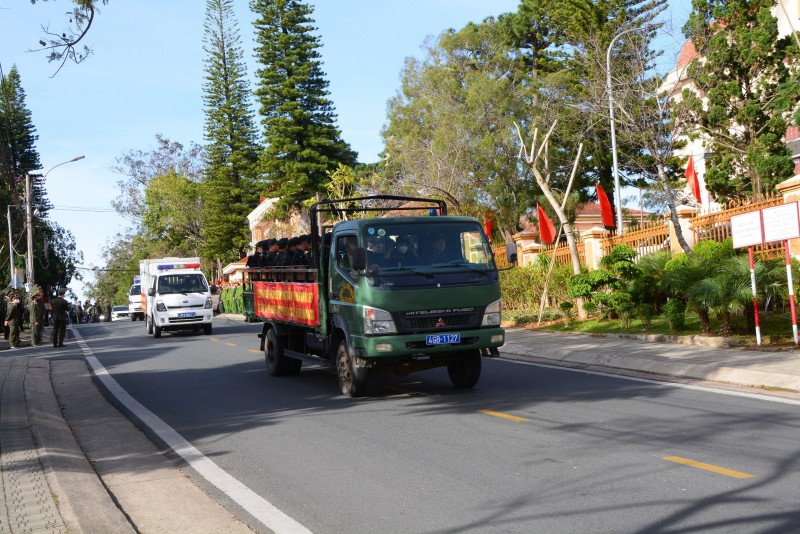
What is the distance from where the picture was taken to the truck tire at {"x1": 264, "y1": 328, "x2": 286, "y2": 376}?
587 inches

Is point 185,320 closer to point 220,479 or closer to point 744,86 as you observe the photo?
point 744,86

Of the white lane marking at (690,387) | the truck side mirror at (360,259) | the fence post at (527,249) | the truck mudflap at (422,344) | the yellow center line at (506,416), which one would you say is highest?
the fence post at (527,249)

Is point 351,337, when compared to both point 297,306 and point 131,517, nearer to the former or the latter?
point 297,306

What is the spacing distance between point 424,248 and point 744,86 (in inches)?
980

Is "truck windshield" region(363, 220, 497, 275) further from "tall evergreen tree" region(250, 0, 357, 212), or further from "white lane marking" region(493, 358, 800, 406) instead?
"tall evergreen tree" region(250, 0, 357, 212)

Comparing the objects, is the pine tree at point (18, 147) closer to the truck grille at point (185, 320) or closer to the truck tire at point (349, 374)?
the truck grille at point (185, 320)

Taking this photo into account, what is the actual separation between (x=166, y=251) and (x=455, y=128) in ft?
174

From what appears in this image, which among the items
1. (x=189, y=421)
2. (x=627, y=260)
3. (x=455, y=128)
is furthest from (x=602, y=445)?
(x=455, y=128)

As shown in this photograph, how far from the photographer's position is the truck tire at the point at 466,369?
12.0 m

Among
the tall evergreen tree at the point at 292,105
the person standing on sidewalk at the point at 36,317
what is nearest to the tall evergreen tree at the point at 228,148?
the tall evergreen tree at the point at 292,105

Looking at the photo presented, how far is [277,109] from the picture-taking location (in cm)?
5653

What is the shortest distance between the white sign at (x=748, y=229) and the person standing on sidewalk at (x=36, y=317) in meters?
23.9

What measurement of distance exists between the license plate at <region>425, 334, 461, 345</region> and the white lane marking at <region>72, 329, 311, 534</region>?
3228 millimetres

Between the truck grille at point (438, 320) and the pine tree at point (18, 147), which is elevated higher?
the pine tree at point (18, 147)
